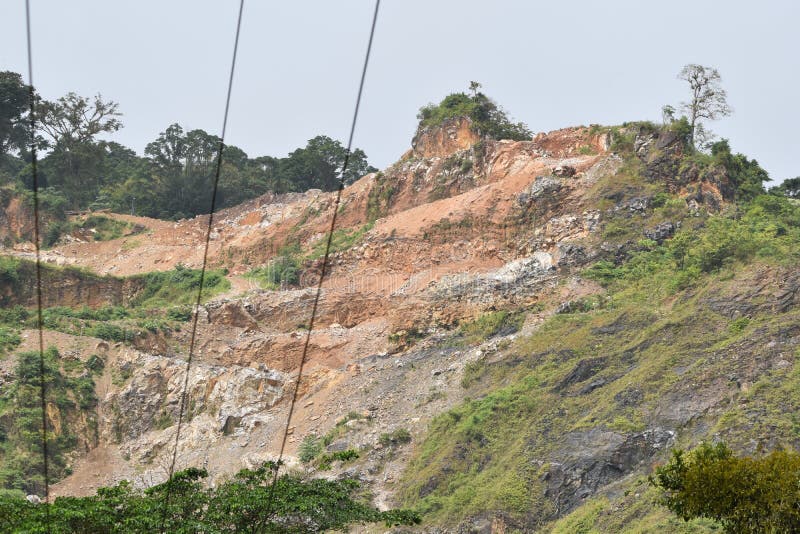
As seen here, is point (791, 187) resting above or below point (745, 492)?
above

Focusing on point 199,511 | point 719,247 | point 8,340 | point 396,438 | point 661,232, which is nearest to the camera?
point 199,511

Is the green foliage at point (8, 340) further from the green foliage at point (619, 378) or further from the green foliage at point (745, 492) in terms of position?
the green foliage at point (745, 492)

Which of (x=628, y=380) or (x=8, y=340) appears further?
(x=8, y=340)

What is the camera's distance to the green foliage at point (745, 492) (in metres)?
14.6

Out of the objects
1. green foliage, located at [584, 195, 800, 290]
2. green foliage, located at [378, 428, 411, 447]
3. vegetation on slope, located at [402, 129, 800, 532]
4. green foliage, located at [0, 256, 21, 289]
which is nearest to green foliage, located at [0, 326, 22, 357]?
green foliage, located at [0, 256, 21, 289]

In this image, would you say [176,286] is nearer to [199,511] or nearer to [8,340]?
[8,340]

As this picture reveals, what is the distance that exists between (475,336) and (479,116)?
17.0 m

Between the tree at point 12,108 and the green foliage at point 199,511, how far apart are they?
1775 inches

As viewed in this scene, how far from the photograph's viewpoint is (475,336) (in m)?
35.2

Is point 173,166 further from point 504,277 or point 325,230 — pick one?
point 504,277

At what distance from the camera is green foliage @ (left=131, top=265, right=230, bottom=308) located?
4631 cm

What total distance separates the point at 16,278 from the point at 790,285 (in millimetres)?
33376

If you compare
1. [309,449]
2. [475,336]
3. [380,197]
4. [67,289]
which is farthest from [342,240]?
[309,449]

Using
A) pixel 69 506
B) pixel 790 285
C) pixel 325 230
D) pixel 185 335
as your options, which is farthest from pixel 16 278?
pixel 790 285
